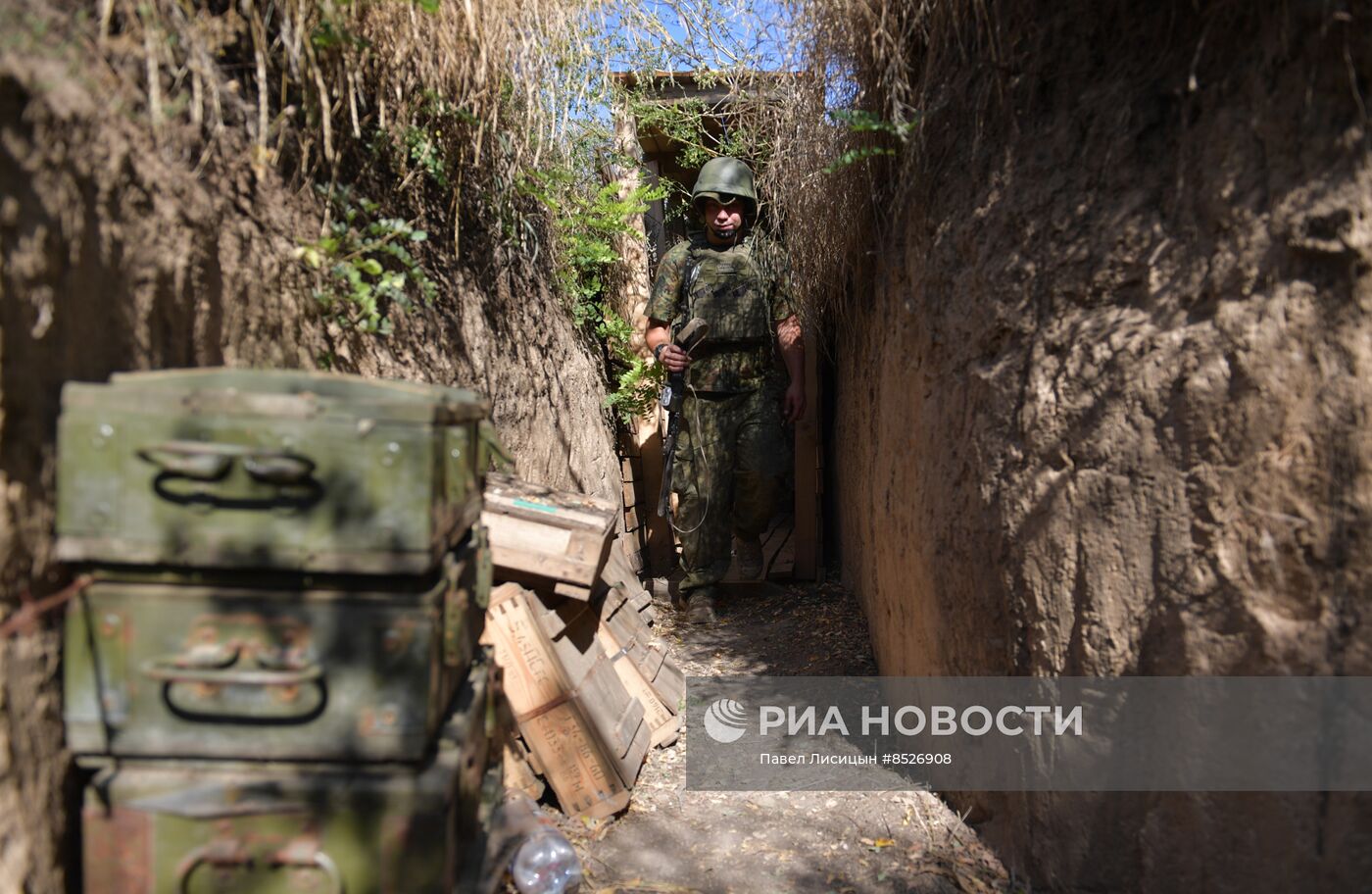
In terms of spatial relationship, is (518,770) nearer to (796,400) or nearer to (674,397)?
(674,397)

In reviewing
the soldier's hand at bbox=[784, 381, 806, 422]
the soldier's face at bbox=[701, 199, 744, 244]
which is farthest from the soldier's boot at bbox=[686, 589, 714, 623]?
the soldier's face at bbox=[701, 199, 744, 244]

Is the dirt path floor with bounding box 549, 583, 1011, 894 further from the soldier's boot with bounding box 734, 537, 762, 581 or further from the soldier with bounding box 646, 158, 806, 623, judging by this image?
the soldier's boot with bounding box 734, 537, 762, 581

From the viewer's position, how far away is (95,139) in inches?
60.6

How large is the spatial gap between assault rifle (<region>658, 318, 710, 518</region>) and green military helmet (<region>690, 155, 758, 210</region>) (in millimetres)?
678

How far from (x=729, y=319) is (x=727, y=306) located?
0.23 feet

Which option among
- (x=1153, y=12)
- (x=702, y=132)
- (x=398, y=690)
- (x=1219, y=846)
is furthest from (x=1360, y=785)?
(x=702, y=132)

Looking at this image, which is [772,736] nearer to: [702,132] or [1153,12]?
[1153,12]

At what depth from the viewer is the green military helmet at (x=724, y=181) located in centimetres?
459

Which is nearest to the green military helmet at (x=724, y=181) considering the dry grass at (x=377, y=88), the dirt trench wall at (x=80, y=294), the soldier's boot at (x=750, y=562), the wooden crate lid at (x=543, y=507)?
the dry grass at (x=377, y=88)

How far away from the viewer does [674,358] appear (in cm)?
458

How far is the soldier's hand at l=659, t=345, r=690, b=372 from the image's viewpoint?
180 inches

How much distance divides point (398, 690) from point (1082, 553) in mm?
1501

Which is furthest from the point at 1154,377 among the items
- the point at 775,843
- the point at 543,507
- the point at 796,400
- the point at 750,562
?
the point at 750,562

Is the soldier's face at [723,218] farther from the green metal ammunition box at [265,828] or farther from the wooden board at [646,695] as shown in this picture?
the green metal ammunition box at [265,828]
